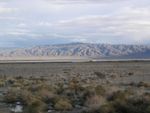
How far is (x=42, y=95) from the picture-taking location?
1235 inches

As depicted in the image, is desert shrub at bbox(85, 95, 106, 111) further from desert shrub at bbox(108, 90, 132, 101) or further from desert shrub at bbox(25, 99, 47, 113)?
desert shrub at bbox(25, 99, 47, 113)

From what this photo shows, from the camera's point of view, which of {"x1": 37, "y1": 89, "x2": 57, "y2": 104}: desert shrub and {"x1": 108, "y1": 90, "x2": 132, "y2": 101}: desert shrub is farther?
{"x1": 37, "y1": 89, "x2": 57, "y2": 104}: desert shrub

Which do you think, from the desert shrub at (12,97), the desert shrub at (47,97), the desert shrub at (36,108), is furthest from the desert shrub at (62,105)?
the desert shrub at (12,97)

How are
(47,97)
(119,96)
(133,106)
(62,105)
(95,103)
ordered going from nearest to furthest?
1. (133,106)
2. (95,103)
3. (62,105)
4. (119,96)
5. (47,97)

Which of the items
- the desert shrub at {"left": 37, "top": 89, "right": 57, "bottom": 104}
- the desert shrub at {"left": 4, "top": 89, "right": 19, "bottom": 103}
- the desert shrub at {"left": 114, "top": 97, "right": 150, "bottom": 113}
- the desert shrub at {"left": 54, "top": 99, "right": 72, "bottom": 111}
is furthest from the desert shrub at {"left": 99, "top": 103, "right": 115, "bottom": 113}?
the desert shrub at {"left": 4, "top": 89, "right": 19, "bottom": 103}

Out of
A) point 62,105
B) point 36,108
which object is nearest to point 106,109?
point 36,108

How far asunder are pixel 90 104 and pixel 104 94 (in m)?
5.31

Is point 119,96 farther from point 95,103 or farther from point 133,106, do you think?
point 133,106

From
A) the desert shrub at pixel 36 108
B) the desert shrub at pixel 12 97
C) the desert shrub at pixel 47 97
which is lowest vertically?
the desert shrub at pixel 12 97

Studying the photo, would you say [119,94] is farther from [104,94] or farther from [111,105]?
[111,105]

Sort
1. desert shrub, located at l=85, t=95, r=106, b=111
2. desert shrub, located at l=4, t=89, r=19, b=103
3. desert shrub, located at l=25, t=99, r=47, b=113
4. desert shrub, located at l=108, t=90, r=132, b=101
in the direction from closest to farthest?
desert shrub, located at l=25, t=99, r=47, b=113 < desert shrub, located at l=85, t=95, r=106, b=111 < desert shrub, located at l=108, t=90, r=132, b=101 < desert shrub, located at l=4, t=89, r=19, b=103

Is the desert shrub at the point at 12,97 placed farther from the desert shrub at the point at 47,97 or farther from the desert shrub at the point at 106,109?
the desert shrub at the point at 106,109

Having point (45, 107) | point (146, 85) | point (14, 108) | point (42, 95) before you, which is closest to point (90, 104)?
point (45, 107)

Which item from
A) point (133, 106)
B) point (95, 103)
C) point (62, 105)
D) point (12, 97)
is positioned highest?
point (133, 106)
